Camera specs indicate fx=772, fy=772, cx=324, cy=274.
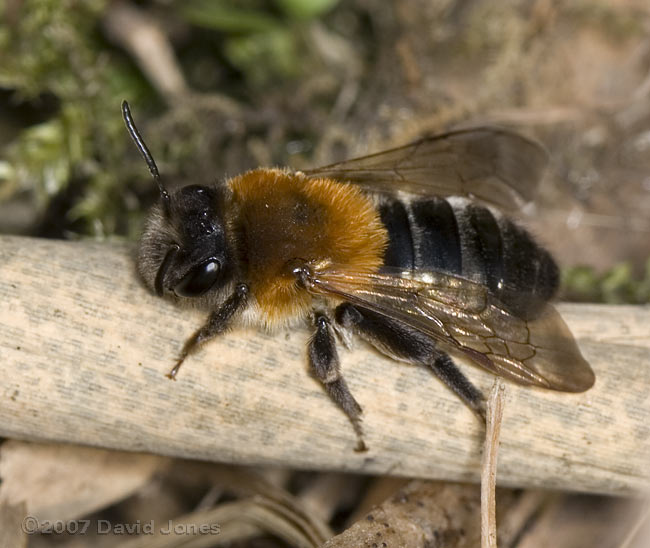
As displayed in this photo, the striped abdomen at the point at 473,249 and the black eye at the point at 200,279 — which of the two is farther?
the striped abdomen at the point at 473,249

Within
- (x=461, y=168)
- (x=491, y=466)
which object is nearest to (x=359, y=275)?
(x=491, y=466)

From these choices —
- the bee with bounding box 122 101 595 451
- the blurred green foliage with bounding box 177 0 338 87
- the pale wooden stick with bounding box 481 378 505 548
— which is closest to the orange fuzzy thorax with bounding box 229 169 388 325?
the bee with bounding box 122 101 595 451

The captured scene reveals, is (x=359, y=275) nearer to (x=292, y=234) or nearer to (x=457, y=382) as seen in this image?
(x=292, y=234)

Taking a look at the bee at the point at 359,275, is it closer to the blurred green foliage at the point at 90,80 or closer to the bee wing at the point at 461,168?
the bee wing at the point at 461,168

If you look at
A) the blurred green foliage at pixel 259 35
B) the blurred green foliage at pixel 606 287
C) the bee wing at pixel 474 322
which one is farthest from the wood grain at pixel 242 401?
the blurred green foliage at pixel 259 35

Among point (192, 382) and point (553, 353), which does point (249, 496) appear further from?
point (553, 353)

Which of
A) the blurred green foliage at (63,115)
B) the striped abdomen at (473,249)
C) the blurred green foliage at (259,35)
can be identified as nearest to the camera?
the striped abdomen at (473,249)

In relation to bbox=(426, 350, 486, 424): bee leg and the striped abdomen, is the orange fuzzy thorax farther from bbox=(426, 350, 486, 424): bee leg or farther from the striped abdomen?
bbox=(426, 350, 486, 424): bee leg
